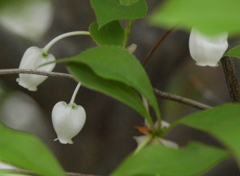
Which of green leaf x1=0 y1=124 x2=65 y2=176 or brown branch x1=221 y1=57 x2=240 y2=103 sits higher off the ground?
green leaf x1=0 y1=124 x2=65 y2=176

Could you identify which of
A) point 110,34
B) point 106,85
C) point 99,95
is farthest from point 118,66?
point 99,95

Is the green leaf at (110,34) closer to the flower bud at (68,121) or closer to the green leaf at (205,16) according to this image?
the flower bud at (68,121)

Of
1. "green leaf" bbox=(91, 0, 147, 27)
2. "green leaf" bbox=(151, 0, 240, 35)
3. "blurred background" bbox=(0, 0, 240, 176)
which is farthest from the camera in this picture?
"blurred background" bbox=(0, 0, 240, 176)

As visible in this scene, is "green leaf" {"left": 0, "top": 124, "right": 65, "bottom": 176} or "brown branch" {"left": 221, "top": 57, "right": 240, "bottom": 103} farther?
"brown branch" {"left": 221, "top": 57, "right": 240, "bottom": 103}

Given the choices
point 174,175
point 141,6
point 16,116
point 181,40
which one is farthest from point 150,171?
point 16,116

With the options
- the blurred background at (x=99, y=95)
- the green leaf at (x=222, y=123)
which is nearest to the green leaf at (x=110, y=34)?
the green leaf at (x=222, y=123)

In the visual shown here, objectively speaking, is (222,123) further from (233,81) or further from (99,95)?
(99,95)

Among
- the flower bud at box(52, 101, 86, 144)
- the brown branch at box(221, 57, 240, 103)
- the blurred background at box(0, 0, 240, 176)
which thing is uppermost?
the brown branch at box(221, 57, 240, 103)

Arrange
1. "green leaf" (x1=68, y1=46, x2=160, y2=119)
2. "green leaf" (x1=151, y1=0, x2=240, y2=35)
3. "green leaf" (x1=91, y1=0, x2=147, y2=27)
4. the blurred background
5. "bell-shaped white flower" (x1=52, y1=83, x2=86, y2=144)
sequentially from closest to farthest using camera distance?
"green leaf" (x1=151, y1=0, x2=240, y2=35)
"green leaf" (x1=68, y1=46, x2=160, y2=119)
"green leaf" (x1=91, y1=0, x2=147, y2=27)
"bell-shaped white flower" (x1=52, y1=83, x2=86, y2=144)
the blurred background

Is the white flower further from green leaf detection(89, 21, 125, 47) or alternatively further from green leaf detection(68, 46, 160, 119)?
green leaf detection(68, 46, 160, 119)

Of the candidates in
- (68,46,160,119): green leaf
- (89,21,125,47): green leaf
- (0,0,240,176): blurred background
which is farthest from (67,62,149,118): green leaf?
(0,0,240,176): blurred background
